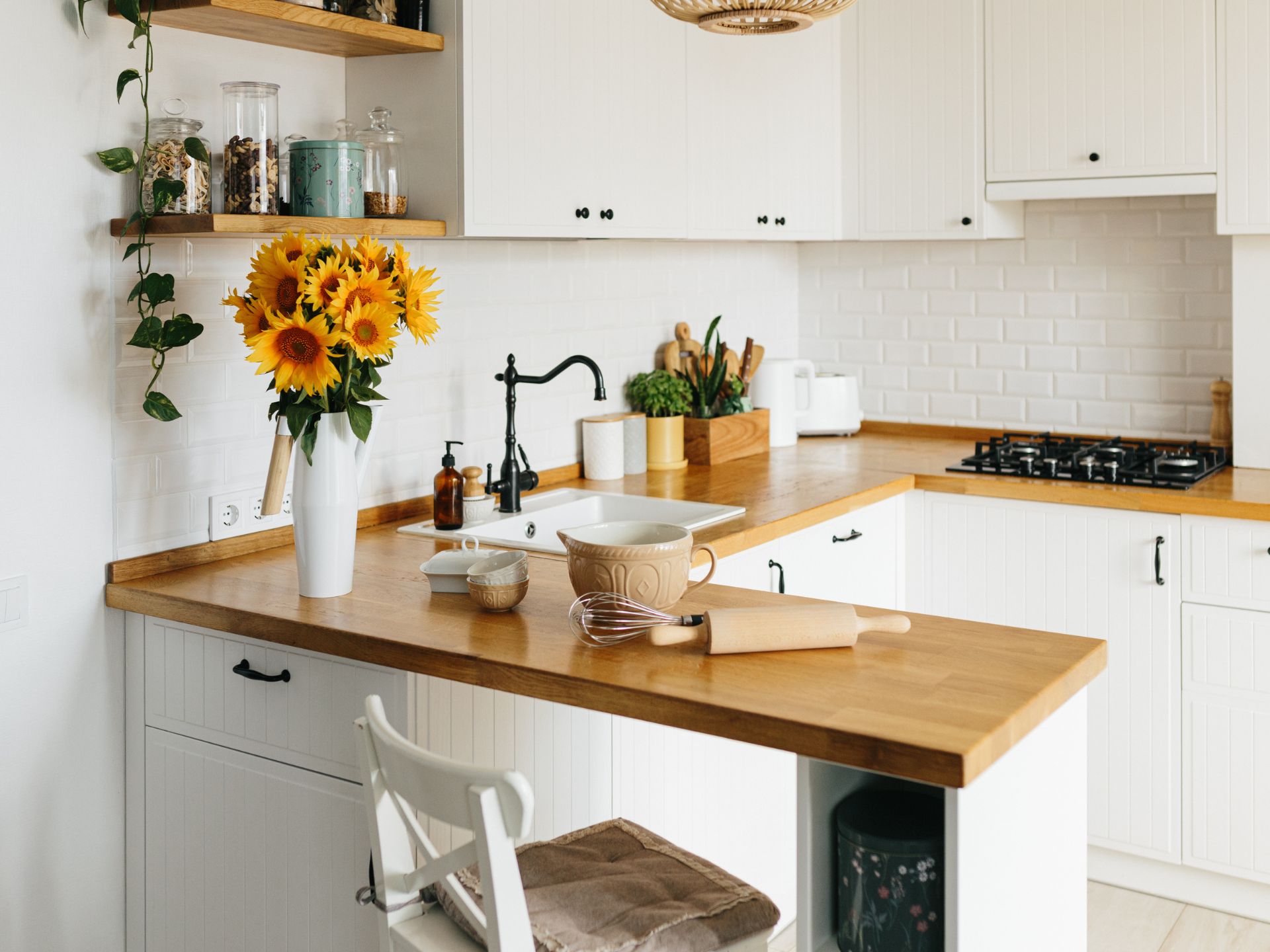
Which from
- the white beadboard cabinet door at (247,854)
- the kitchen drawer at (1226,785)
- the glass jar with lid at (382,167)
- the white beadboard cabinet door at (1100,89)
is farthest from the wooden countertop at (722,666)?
the white beadboard cabinet door at (1100,89)

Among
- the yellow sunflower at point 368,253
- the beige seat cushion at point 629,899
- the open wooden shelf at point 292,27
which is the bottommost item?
the beige seat cushion at point 629,899

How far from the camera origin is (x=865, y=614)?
200 centimetres

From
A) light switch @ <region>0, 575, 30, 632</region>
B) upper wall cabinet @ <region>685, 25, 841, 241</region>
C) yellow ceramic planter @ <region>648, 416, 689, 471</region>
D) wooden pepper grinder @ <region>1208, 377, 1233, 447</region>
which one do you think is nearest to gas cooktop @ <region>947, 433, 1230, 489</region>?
wooden pepper grinder @ <region>1208, 377, 1233, 447</region>

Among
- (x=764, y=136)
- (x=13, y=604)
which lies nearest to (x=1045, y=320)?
(x=764, y=136)

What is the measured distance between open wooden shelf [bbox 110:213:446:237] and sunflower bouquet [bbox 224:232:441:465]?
0.13m

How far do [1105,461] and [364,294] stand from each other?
7.36ft

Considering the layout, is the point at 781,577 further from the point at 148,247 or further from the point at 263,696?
the point at 148,247

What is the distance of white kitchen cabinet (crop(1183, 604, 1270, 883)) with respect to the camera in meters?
3.09

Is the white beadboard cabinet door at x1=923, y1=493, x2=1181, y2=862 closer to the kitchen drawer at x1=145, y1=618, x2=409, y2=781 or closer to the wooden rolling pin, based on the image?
the wooden rolling pin

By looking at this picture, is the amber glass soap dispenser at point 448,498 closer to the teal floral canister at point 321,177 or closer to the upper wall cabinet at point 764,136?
the teal floral canister at point 321,177

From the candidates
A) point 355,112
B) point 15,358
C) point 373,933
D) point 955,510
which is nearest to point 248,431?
point 15,358

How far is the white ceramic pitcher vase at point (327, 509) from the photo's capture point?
7.34 feet

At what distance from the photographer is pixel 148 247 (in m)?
2.35

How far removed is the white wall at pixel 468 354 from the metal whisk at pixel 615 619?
99cm
